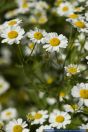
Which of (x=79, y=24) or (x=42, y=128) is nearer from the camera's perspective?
(x=42, y=128)

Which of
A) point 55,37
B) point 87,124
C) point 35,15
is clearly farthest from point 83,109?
point 35,15

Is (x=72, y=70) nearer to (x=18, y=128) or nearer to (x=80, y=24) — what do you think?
(x=80, y=24)

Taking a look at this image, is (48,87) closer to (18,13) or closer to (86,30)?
(86,30)

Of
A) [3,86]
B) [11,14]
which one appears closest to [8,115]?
[3,86]

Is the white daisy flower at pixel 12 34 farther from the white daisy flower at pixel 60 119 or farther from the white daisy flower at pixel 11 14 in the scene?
the white daisy flower at pixel 11 14

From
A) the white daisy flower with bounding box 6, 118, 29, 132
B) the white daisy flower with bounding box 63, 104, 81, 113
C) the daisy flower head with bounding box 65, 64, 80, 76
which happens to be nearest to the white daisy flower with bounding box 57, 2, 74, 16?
the daisy flower head with bounding box 65, 64, 80, 76

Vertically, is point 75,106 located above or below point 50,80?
below

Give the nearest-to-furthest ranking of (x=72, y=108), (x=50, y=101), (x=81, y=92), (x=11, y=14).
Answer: (x=81, y=92) < (x=72, y=108) < (x=50, y=101) < (x=11, y=14)
